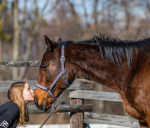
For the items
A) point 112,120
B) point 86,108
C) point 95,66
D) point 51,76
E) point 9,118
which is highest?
point 95,66

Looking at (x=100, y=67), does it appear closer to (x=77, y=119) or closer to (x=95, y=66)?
(x=95, y=66)

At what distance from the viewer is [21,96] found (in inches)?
123

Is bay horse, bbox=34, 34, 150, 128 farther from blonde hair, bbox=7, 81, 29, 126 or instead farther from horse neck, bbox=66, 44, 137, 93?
blonde hair, bbox=7, 81, 29, 126

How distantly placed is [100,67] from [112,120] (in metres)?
1.91

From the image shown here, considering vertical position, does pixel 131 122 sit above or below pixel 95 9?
below

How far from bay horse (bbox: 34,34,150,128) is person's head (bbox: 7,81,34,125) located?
0.13m

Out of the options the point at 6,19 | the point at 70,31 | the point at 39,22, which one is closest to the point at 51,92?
the point at 70,31

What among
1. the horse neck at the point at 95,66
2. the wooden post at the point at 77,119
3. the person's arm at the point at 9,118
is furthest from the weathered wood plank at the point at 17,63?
the person's arm at the point at 9,118

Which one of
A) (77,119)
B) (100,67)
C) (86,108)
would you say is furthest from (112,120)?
(100,67)

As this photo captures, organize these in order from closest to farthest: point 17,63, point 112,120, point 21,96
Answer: point 21,96
point 17,63
point 112,120

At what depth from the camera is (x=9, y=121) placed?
2.90 metres

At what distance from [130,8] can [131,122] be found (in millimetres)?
10147

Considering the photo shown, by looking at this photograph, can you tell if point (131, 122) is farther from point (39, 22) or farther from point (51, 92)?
point (39, 22)

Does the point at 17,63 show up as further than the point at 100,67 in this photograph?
Yes
